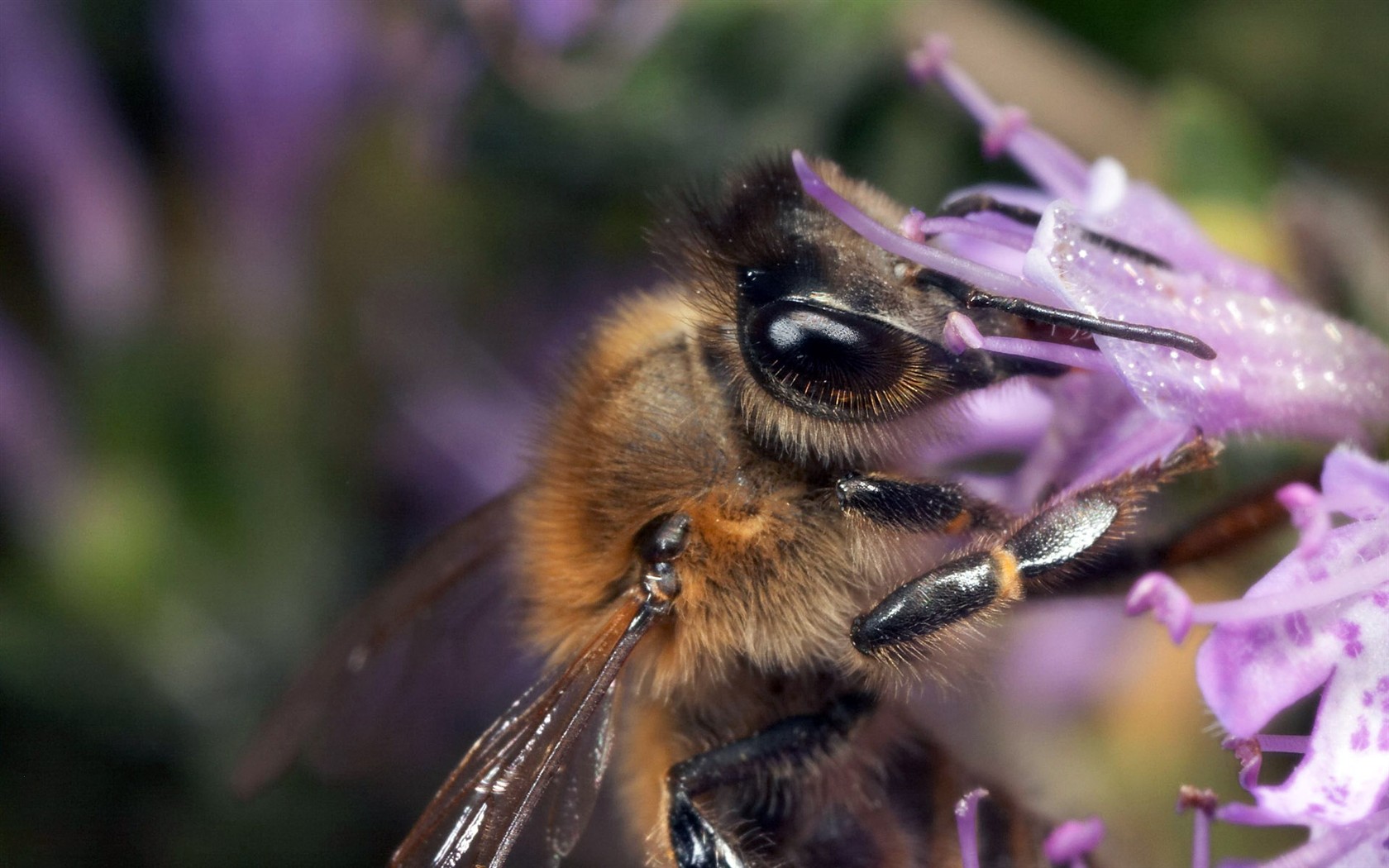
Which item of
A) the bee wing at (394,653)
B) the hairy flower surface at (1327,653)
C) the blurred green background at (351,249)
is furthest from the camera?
the blurred green background at (351,249)

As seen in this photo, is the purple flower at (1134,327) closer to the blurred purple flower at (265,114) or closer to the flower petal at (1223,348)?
the flower petal at (1223,348)

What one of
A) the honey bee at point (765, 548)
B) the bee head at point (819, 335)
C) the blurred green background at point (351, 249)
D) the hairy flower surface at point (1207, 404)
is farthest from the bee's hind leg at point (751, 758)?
the blurred green background at point (351, 249)

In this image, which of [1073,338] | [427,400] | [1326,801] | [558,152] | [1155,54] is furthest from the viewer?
[427,400]

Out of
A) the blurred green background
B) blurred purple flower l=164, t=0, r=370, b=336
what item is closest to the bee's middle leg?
the blurred green background

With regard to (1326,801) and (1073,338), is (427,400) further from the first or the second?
(1326,801)

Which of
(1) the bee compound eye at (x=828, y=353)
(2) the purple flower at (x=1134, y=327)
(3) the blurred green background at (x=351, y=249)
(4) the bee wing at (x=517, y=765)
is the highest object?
(3) the blurred green background at (x=351, y=249)

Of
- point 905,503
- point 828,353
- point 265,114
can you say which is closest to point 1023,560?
point 905,503

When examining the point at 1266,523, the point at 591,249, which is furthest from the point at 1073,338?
the point at 591,249
